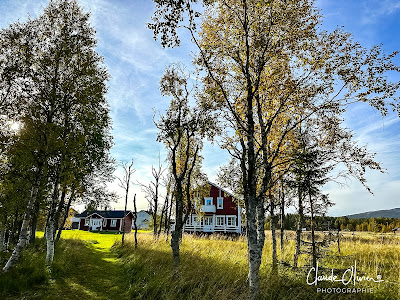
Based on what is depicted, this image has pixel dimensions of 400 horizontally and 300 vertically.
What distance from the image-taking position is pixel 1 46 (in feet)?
36.5

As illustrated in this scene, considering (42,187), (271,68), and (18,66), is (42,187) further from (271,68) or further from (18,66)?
(271,68)

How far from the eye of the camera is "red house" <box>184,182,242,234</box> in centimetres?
3984

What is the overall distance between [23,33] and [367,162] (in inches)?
618

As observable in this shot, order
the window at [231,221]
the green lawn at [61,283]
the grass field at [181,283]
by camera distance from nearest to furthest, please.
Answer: the grass field at [181,283] < the green lawn at [61,283] < the window at [231,221]

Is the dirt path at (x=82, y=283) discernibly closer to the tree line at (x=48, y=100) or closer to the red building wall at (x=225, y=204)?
the tree line at (x=48, y=100)

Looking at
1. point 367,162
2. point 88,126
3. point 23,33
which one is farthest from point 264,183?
point 23,33

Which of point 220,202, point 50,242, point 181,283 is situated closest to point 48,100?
point 50,242

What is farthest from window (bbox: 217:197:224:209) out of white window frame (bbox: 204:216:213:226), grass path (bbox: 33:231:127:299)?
grass path (bbox: 33:231:127:299)

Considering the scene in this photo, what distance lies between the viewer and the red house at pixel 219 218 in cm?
3984

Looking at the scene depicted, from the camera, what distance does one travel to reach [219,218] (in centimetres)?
4100

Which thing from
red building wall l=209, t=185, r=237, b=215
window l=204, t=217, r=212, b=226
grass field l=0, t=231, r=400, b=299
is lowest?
window l=204, t=217, r=212, b=226

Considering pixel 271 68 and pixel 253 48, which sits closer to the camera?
pixel 253 48

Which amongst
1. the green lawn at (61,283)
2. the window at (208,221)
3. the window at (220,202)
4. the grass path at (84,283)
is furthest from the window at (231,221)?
the green lawn at (61,283)

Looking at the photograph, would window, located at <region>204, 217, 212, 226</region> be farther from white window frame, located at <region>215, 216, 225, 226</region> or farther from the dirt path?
the dirt path
